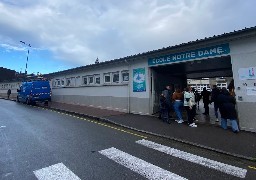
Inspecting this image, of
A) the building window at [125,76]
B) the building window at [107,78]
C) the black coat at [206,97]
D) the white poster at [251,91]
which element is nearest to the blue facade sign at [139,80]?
the building window at [125,76]

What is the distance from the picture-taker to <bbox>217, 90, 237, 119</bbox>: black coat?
377 inches

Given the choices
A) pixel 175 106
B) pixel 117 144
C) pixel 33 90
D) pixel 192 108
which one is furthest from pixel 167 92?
pixel 33 90

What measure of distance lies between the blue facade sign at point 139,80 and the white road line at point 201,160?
7189mm

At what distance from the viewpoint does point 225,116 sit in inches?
388

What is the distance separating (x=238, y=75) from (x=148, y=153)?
19.8ft

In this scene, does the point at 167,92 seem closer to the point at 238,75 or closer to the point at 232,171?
the point at 238,75

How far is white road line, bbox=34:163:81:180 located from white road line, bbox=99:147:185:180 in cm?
134

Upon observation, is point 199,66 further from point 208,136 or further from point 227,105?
point 208,136

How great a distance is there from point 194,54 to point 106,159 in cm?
770

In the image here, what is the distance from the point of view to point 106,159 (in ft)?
20.1

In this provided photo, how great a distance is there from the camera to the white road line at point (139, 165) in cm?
499

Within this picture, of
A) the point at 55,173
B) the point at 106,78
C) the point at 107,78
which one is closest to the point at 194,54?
the point at 107,78

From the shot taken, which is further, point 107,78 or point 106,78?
point 106,78

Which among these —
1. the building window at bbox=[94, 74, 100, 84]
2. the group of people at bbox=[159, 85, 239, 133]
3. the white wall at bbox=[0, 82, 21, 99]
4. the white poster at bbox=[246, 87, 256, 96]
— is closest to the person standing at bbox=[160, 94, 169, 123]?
the group of people at bbox=[159, 85, 239, 133]
